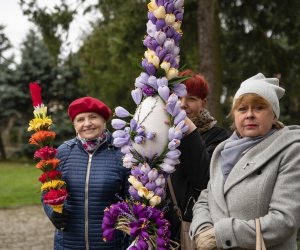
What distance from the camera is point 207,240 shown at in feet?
7.62

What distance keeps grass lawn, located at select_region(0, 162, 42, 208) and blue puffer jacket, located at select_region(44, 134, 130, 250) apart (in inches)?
249

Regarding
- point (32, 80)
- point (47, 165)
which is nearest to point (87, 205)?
point (47, 165)

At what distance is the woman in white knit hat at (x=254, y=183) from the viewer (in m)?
2.21

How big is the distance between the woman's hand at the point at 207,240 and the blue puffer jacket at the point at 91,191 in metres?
1.07

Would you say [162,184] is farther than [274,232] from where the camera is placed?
Yes

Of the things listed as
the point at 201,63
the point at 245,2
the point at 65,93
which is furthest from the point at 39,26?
the point at 65,93

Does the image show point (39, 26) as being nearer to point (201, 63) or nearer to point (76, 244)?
point (201, 63)

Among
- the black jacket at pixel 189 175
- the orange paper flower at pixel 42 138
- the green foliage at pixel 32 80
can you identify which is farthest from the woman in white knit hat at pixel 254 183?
the green foliage at pixel 32 80

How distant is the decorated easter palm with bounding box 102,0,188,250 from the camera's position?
2514 mm

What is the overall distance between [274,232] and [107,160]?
56.2 inches

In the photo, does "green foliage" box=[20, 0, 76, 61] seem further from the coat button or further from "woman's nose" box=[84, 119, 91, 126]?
the coat button

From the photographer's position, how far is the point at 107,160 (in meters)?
3.37

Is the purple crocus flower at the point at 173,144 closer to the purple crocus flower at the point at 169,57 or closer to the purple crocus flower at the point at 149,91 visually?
the purple crocus flower at the point at 149,91

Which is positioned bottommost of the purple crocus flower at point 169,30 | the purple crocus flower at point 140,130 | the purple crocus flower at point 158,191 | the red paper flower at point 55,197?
the red paper flower at point 55,197
